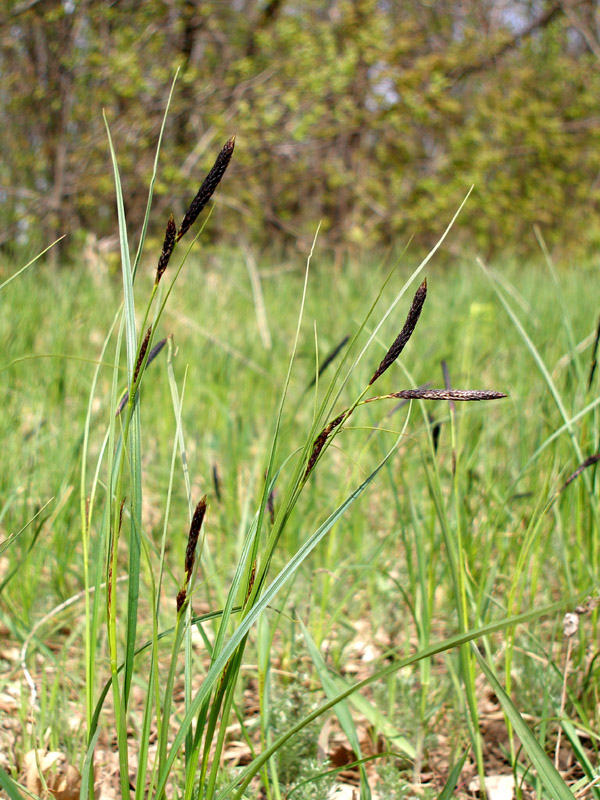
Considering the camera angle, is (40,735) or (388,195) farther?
(388,195)

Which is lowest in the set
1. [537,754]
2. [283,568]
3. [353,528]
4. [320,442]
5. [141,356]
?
[353,528]

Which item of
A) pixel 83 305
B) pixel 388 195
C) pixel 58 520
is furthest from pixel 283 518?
pixel 388 195

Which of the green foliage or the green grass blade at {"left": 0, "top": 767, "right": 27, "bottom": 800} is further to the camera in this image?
the green foliage

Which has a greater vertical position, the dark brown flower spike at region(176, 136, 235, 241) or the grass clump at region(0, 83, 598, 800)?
the dark brown flower spike at region(176, 136, 235, 241)

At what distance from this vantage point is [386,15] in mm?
6641

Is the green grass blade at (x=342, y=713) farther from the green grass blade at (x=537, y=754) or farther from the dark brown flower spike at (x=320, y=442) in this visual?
the dark brown flower spike at (x=320, y=442)

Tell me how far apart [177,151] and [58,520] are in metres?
4.76

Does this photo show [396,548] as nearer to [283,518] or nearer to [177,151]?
[283,518]

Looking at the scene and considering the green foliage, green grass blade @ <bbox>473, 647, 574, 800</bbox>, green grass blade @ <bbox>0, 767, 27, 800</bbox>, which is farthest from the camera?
the green foliage

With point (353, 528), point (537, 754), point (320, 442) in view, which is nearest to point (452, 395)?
point (320, 442)

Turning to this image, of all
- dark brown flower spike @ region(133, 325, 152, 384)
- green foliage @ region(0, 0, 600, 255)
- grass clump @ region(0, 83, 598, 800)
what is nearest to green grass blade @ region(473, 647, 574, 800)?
grass clump @ region(0, 83, 598, 800)

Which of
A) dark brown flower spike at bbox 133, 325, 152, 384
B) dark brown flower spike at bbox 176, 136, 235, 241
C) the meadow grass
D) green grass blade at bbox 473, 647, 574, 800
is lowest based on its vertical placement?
the meadow grass

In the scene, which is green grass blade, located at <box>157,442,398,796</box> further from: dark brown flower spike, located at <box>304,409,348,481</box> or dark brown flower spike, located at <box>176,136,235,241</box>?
dark brown flower spike, located at <box>176,136,235,241</box>

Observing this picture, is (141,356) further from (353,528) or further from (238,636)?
(353,528)
